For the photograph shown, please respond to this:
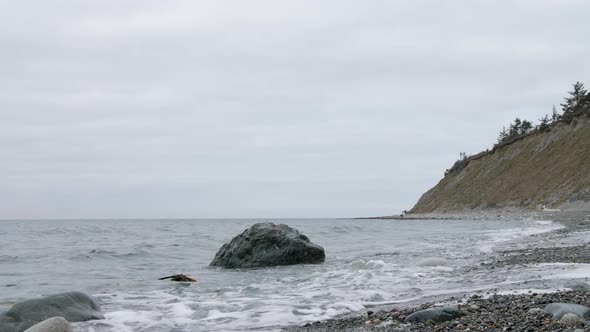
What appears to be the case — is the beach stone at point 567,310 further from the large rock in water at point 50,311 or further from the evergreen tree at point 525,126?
the evergreen tree at point 525,126

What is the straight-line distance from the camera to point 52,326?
737 cm

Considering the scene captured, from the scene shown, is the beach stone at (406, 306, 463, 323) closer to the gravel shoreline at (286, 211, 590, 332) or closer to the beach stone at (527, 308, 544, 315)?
the gravel shoreline at (286, 211, 590, 332)

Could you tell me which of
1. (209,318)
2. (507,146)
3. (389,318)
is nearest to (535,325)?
(389,318)

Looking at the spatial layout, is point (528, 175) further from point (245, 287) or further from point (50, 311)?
point (50, 311)

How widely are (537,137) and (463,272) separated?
6762 cm

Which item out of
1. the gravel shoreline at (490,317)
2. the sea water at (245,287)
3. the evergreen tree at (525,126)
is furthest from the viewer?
the evergreen tree at (525,126)

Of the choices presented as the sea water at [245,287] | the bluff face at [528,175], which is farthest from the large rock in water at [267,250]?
the bluff face at [528,175]

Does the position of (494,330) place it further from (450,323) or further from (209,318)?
(209,318)

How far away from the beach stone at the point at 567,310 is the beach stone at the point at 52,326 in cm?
616

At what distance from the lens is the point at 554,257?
42.7 feet

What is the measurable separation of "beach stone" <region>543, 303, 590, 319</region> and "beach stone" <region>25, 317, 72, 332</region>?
616cm

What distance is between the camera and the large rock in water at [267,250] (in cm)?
1627

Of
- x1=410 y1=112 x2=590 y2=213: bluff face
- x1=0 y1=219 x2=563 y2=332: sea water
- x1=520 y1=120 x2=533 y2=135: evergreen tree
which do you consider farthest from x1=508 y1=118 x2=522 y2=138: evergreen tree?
x1=0 y1=219 x2=563 y2=332: sea water

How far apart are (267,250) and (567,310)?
1119 centimetres
